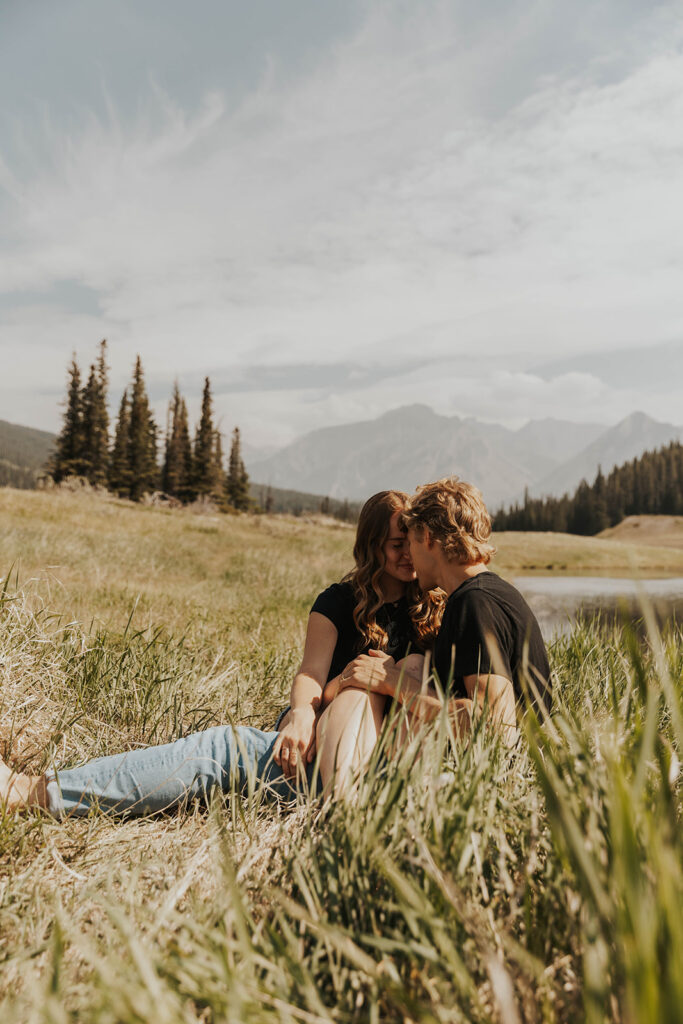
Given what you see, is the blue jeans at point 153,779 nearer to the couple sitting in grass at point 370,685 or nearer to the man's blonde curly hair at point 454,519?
the couple sitting in grass at point 370,685

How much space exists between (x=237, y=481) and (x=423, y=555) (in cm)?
6349

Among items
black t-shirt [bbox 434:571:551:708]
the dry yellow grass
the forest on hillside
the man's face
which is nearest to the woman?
the man's face

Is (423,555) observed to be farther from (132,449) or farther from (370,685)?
(132,449)

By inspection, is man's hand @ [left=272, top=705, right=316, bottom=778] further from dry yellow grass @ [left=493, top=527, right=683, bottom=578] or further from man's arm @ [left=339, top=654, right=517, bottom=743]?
dry yellow grass @ [left=493, top=527, right=683, bottom=578]

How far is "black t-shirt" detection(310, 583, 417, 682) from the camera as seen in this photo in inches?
139

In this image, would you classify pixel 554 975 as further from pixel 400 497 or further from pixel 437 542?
pixel 400 497

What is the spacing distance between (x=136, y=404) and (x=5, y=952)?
57374 mm

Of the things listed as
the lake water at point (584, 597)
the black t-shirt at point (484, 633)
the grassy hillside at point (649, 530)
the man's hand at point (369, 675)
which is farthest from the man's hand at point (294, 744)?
the grassy hillside at point (649, 530)

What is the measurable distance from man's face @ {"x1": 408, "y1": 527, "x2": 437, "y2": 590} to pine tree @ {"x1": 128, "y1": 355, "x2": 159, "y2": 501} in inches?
2103

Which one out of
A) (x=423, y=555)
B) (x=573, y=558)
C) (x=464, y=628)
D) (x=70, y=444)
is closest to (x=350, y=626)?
(x=423, y=555)

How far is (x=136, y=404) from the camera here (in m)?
55.6

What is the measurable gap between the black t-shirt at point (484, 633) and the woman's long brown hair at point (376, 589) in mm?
602

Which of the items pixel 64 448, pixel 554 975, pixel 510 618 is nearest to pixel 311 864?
pixel 554 975

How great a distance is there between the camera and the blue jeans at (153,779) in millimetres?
2723
